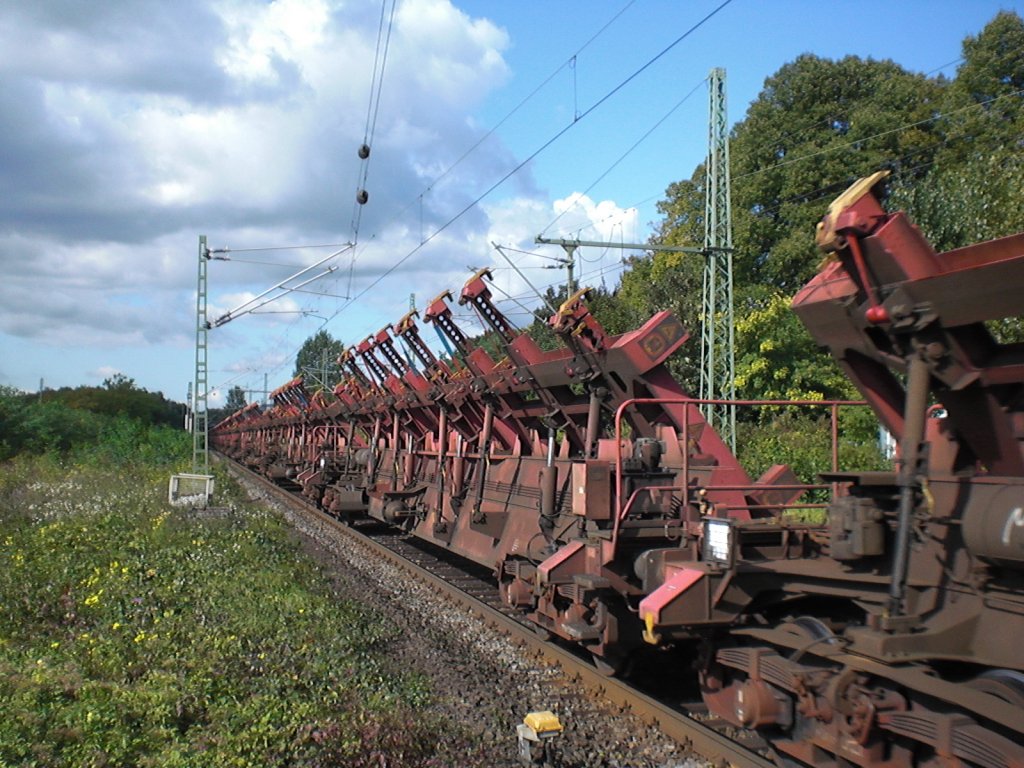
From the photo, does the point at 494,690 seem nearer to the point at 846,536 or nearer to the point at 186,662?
the point at 186,662

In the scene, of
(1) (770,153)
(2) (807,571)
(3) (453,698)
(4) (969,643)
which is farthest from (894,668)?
(1) (770,153)

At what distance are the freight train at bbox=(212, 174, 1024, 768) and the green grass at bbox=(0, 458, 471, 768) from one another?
74.9 inches

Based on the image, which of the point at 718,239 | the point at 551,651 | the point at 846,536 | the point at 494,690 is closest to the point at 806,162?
the point at 718,239

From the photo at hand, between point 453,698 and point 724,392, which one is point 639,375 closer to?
point 453,698

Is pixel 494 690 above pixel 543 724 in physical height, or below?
below

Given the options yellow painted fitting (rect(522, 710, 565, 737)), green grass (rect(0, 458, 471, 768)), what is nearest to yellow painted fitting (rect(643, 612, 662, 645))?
yellow painted fitting (rect(522, 710, 565, 737))

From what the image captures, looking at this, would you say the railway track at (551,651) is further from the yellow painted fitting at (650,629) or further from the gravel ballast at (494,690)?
the yellow painted fitting at (650,629)

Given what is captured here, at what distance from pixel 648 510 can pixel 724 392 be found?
11.0 meters

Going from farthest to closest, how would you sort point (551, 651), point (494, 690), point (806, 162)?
point (806, 162)
point (551, 651)
point (494, 690)

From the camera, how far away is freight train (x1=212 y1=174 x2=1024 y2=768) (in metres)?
3.98

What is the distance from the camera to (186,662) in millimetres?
6906

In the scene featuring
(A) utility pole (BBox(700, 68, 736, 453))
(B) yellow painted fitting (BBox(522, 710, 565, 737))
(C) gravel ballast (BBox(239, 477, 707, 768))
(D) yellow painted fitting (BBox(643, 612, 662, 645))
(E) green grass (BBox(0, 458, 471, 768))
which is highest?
(A) utility pole (BBox(700, 68, 736, 453))

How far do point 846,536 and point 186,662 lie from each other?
17.1ft

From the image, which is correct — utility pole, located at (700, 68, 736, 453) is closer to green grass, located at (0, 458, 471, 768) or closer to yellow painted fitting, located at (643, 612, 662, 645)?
green grass, located at (0, 458, 471, 768)
